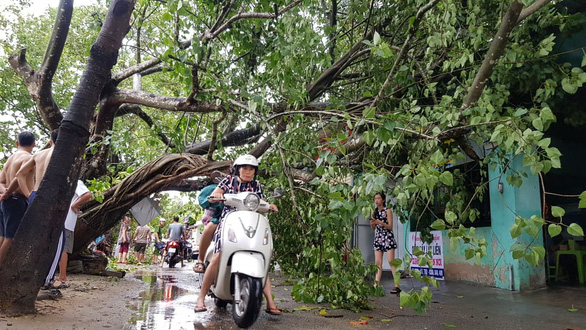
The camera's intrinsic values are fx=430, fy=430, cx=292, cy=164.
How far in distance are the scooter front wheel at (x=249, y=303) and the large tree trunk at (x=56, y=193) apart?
6.23ft

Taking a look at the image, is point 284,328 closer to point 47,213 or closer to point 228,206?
point 228,206

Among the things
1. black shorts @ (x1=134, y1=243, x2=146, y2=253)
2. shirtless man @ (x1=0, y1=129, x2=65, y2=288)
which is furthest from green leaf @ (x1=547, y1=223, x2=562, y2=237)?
black shorts @ (x1=134, y1=243, x2=146, y2=253)

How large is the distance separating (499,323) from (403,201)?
8.15ft

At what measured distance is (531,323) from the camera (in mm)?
4633

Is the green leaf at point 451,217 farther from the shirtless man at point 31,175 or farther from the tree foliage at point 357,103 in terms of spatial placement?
the shirtless man at point 31,175

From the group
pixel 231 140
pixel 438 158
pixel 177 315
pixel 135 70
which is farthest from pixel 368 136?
pixel 231 140

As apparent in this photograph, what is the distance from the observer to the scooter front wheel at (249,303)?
3.55 meters

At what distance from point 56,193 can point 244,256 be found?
1.90 m

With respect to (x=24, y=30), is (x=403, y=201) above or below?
below

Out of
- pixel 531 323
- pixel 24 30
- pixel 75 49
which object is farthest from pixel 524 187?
pixel 24 30

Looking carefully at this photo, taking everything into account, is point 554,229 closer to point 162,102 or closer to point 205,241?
point 205,241

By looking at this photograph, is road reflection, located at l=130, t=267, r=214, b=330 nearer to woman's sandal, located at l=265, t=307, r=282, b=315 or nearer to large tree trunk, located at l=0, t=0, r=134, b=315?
woman's sandal, located at l=265, t=307, r=282, b=315

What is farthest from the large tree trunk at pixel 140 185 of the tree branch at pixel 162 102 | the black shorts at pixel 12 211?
the black shorts at pixel 12 211

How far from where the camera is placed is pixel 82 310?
4594 mm
